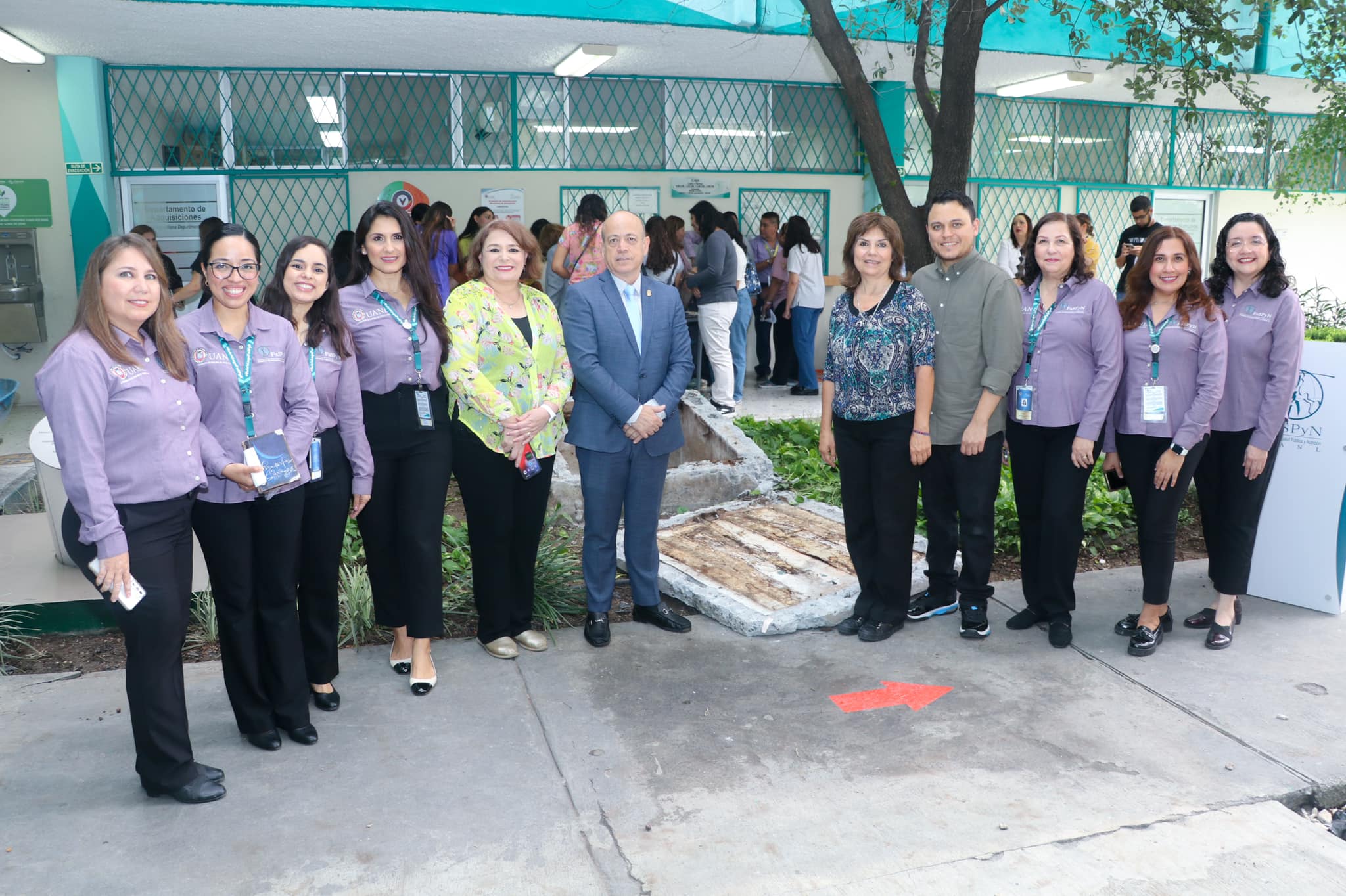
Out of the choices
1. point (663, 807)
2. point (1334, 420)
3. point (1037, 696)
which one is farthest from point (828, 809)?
point (1334, 420)

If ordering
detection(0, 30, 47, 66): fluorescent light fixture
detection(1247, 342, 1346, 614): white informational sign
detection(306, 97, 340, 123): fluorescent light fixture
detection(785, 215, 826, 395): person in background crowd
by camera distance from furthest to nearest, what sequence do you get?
1. detection(785, 215, 826, 395): person in background crowd
2. detection(306, 97, 340, 123): fluorescent light fixture
3. detection(0, 30, 47, 66): fluorescent light fixture
4. detection(1247, 342, 1346, 614): white informational sign

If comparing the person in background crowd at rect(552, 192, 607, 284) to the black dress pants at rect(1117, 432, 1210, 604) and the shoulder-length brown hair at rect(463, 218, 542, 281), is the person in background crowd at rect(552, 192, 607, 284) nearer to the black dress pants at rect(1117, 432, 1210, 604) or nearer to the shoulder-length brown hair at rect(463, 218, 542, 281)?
the shoulder-length brown hair at rect(463, 218, 542, 281)

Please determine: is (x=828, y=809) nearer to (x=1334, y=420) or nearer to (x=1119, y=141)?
(x=1334, y=420)

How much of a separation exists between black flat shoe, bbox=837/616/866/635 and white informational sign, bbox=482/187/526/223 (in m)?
7.21

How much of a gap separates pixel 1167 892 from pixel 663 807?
1401 mm

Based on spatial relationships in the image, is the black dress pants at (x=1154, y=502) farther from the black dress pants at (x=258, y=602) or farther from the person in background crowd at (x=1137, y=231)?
the person in background crowd at (x=1137, y=231)

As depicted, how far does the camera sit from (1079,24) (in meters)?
10.4

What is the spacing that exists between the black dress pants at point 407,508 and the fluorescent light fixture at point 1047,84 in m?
9.13

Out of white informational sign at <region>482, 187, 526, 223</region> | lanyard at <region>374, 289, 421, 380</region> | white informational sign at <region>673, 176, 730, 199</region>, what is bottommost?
lanyard at <region>374, 289, 421, 380</region>

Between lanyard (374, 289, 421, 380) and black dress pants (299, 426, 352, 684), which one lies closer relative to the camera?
black dress pants (299, 426, 352, 684)

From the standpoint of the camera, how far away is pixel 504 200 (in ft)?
35.8

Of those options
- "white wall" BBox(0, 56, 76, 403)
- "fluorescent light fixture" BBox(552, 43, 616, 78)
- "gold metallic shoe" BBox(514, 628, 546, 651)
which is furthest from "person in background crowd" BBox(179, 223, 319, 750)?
"white wall" BBox(0, 56, 76, 403)

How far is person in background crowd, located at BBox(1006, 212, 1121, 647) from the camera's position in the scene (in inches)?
171

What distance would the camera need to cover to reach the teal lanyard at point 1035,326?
4.42 meters
